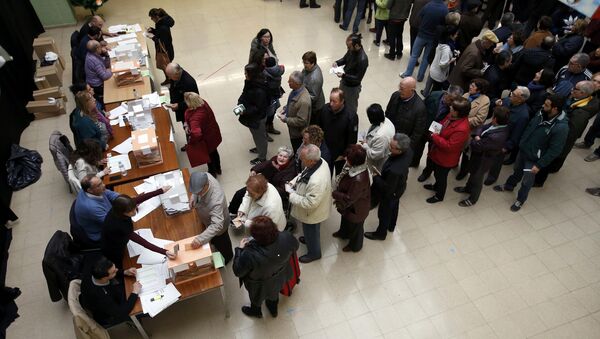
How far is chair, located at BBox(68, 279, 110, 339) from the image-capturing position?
320 centimetres

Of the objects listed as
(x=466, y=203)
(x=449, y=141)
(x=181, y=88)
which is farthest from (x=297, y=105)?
(x=466, y=203)

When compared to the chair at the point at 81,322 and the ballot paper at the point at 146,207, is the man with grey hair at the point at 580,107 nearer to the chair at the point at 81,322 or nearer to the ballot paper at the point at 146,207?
the ballot paper at the point at 146,207

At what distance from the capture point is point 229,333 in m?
3.98

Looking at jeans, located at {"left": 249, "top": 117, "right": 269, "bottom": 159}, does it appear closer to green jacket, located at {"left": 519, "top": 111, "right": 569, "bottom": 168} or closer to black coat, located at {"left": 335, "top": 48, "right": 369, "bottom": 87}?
black coat, located at {"left": 335, "top": 48, "right": 369, "bottom": 87}

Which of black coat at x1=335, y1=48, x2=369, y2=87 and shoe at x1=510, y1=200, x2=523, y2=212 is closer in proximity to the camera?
shoe at x1=510, y1=200, x2=523, y2=212

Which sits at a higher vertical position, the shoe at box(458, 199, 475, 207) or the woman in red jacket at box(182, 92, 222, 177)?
the woman in red jacket at box(182, 92, 222, 177)

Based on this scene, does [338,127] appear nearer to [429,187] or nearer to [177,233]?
[429,187]

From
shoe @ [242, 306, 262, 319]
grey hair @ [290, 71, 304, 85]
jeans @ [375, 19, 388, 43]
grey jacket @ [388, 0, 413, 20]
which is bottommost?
shoe @ [242, 306, 262, 319]

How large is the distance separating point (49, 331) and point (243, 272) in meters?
2.37

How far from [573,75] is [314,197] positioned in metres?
4.08

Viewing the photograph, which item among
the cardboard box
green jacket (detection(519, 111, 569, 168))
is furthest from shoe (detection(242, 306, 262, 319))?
green jacket (detection(519, 111, 569, 168))

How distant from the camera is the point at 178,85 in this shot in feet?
17.2

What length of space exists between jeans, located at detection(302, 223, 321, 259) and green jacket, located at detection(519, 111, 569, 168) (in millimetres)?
2754

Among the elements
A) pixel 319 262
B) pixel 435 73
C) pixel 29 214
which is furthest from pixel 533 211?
pixel 29 214
